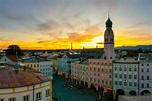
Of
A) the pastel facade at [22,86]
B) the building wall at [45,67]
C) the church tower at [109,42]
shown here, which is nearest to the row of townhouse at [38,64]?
the building wall at [45,67]

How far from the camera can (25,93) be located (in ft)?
101

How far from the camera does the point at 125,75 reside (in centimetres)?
6331

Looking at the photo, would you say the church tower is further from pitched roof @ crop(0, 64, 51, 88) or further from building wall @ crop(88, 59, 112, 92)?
pitched roof @ crop(0, 64, 51, 88)

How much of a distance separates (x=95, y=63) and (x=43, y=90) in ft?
138

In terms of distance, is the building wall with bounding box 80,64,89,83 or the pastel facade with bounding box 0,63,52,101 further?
the building wall with bounding box 80,64,89,83

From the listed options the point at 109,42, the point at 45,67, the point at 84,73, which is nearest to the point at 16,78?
the point at 109,42

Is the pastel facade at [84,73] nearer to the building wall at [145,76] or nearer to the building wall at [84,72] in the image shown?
the building wall at [84,72]

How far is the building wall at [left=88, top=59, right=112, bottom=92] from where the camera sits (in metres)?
68.2

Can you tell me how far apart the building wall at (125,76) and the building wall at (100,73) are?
125 inches

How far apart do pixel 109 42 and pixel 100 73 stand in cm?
1081

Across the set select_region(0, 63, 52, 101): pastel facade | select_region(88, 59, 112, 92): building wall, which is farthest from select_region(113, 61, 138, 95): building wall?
select_region(0, 63, 52, 101): pastel facade

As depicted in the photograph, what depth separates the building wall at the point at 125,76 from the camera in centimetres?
6206

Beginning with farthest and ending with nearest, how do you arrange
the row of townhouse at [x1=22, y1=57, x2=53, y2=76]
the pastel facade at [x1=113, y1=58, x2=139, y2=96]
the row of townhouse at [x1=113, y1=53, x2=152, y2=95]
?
1. the row of townhouse at [x1=22, y1=57, x2=53, y2=76]
2. the pastel facade at [x1=113, y1=58, x2=139, y2=96]
3. the row of townhouse at [x1=113, y1=53, x2=152, y2=95]

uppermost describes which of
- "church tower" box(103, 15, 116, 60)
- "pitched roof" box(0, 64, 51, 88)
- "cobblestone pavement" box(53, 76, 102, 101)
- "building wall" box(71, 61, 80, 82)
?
"church tower" box(103, 15, 116, 60)
